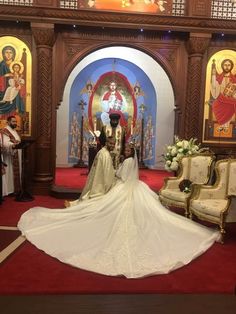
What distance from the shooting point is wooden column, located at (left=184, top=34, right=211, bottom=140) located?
8.20 metres

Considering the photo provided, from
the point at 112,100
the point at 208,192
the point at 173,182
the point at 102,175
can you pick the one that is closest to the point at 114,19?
the point at 102,175

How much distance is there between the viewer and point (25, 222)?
5660 mm

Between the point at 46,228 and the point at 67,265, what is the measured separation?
4.03 ft

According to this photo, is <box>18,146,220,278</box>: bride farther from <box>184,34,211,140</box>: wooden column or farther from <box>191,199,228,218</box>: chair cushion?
<box>184,34,211,140</box>: wooden column

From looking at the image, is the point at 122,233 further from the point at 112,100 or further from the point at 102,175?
the point at 112,100

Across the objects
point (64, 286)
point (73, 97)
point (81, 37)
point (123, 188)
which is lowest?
point (64, 286)

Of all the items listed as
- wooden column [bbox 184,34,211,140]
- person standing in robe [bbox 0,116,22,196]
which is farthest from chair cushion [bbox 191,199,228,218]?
person standing in robe [bbox 0,116,22,196]

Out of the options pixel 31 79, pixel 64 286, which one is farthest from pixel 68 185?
pixel 64 286

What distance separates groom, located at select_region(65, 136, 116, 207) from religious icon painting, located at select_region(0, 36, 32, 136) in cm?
274

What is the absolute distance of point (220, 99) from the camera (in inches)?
339

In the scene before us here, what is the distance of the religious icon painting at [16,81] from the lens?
822cm

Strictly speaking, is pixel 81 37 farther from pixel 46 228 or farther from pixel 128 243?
pixel 128 243

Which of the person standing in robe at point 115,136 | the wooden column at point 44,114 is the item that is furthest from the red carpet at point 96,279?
the wooden column at point 44,114

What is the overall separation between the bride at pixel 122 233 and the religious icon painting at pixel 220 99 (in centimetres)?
327
